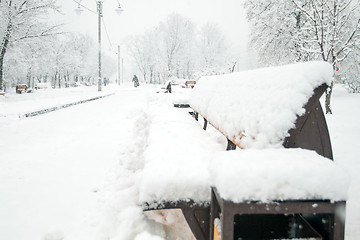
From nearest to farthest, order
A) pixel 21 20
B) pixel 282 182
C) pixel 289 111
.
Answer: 1. pixel 282 182
2. pixel 289 111
3. pixel 21 20

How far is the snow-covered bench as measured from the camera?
1000 mm

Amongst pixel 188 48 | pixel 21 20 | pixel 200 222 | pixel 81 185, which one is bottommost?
pixel 81 185

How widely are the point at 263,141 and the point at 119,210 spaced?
128cm

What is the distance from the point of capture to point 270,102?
4.99 ft

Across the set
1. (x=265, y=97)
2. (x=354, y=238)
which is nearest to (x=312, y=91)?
(x=265, y=97)

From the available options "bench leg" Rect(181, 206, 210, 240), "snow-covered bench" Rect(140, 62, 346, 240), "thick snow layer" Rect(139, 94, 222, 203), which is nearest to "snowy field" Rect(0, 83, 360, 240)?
"thick snow layer" Rect(139, 94, 222, 203)

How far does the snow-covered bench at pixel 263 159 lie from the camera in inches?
39.4

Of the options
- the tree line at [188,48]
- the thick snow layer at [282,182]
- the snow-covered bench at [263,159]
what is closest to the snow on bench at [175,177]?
the snow-covered bench at [263,159]

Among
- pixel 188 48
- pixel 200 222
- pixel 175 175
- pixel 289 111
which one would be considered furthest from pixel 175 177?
pixel 188 48

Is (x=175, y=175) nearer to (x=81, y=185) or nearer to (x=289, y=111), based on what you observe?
(x=289, y=111)

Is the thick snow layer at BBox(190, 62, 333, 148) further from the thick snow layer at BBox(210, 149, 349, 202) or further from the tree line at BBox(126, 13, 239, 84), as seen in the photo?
the tree line at BBox(126, 13, 239, 84)

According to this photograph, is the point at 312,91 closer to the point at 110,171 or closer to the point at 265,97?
the point at 265,97

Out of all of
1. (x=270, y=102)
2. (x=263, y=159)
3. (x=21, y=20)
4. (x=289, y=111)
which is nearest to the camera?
(x=263, y=159)

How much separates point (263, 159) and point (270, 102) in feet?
1.76
